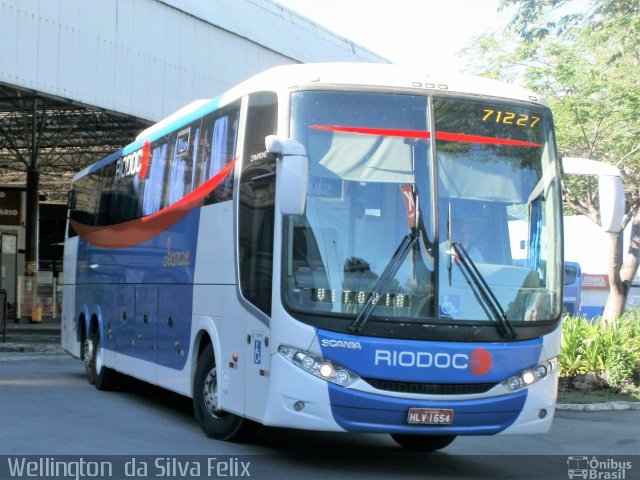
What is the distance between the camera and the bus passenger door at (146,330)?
42.6ft

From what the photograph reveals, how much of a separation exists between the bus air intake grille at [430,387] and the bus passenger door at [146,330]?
4.67 meters

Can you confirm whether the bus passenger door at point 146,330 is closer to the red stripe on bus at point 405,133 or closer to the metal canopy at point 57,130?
the red stripe on bus at point 405,133

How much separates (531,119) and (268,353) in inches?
125

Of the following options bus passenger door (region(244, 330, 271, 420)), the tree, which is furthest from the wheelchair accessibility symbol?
the tree

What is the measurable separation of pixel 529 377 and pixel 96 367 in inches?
341

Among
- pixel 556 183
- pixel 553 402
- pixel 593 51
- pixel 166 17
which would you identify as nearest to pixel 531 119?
pixel 556 183

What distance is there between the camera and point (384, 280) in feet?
29.1

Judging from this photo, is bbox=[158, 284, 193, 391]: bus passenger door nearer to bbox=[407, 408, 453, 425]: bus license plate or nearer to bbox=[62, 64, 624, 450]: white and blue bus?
bbox=[62, 64, 624, 450]: white and blue bus

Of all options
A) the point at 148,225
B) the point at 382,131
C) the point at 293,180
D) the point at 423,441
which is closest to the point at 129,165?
the point at 148,225

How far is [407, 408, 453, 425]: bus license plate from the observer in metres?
8.83

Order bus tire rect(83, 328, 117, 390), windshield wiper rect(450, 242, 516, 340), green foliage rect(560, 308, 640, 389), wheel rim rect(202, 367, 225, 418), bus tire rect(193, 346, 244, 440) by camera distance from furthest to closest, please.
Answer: green foliage rect(560, 308, 640, 389) < bus tire rect(83, 328, 117, 390) < wheel rim rect(202, 367, 225, 418) < bus tire rect(193, 346, 244, 440) < windshield wiper rect(450, 242, 516, 340)

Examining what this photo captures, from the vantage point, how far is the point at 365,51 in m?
45.9

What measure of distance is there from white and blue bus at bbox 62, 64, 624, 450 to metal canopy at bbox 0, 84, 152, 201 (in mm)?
17868

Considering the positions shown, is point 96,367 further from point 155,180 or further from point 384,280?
point 384,280
